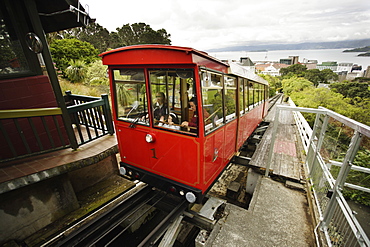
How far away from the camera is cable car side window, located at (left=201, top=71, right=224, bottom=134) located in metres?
2.74

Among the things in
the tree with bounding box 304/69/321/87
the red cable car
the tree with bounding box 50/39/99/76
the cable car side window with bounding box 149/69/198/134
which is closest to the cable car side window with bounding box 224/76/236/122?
the red cable car

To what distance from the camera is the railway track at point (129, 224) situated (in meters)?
2.78

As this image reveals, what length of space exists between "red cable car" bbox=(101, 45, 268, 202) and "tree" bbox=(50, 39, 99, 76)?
1459 cm

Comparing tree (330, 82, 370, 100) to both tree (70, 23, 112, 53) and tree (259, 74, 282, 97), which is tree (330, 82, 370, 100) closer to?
tree (259, 74, 282, 97)

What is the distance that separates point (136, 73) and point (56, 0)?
257cm

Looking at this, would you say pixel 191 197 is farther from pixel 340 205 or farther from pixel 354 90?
pixel 354 90

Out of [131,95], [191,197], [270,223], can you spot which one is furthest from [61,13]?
[270,223]

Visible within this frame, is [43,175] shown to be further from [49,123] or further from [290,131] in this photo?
[290,131]

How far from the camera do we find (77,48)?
16.9 m

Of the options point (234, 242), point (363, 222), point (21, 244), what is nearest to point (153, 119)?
point (234, 242)

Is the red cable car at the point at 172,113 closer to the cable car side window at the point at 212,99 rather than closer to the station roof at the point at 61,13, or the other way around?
the cable car side window at the point at 212,99

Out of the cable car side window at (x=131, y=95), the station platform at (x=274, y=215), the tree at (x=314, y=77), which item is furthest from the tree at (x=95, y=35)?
the tree at (x=314, y=77)

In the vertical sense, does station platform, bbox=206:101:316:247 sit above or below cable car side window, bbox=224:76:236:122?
below

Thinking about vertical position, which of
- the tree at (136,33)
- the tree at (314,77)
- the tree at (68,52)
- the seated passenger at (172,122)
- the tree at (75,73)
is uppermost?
the tree at (136,33)
